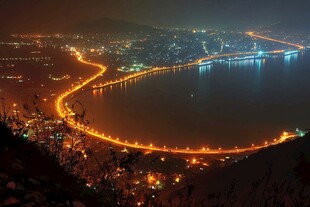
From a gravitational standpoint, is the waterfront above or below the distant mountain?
below

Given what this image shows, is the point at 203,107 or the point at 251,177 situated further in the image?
the point at 203,107

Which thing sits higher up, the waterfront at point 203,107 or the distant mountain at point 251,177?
the distant mountain at point 251,177

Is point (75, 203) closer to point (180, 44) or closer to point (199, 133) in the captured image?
point (199, 133)

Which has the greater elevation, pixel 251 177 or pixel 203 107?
pixel 251 177

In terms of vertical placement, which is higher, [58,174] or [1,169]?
Result: [1,169]

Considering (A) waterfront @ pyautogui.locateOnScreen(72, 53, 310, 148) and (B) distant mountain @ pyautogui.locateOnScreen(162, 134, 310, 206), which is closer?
(B) distant mountain @ pyautogui.locateOnScreen(162, 134, 310, 206)

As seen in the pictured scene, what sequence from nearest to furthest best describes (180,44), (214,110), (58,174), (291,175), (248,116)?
(58,174) → (291,175) → (248,116) → (214,110) → (180,44)

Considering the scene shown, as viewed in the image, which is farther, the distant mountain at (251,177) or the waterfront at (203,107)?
the waterfront at (203,107)

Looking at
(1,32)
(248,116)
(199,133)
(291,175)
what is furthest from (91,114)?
(1,32)
